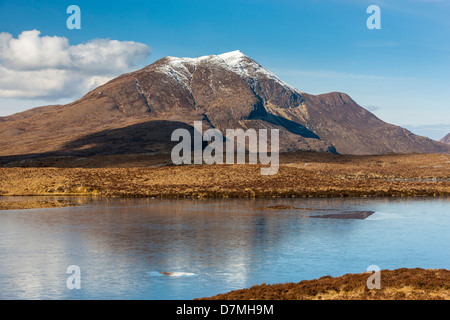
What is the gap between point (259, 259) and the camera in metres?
22.2

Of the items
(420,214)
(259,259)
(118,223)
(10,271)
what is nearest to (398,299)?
(259,259)

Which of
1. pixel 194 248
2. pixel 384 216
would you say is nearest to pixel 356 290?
pixel 194 248

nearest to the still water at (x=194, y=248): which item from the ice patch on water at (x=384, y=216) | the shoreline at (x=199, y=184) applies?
the ice patch on water at (x=384, y=216)

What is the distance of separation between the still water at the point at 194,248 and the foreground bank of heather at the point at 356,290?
1.72 metres

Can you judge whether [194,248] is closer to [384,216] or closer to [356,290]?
[356,290]

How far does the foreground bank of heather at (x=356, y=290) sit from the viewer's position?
1477 cm

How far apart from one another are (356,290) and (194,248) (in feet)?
35.6

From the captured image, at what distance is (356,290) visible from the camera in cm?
1549

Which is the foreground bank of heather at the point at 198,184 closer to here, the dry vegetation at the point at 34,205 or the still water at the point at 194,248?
the dry vegetation at the point at 34,205

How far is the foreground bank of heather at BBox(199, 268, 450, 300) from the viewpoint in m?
14.8

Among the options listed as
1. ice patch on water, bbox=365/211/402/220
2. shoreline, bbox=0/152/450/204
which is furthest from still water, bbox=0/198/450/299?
shoreline, bbox=0/152/450/204
